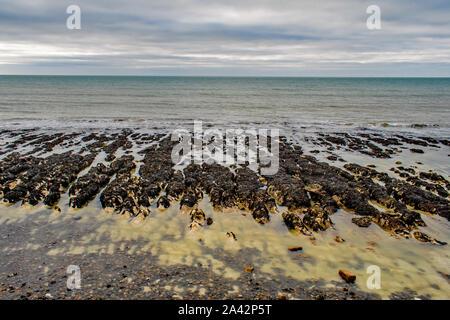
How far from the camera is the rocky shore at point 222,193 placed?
6.61m

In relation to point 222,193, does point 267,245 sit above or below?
below

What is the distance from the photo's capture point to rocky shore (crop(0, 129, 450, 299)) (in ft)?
21.7

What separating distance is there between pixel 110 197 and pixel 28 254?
353 centimetres

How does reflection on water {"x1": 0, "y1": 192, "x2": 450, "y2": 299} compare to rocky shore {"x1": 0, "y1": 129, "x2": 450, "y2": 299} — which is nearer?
rocky shore {"x1": 0, "y1": 129, "x2": 450, "y2": 299}

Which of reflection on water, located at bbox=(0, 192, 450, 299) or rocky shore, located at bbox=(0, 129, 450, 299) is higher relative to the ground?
rocky shore, located at bbox=(0, 129, 450, 299)

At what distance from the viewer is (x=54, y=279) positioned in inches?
257

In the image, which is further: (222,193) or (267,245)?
(222,193)

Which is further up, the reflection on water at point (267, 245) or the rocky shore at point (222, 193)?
the rocky shore at point (222, 193)

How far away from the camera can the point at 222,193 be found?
37.1 ft

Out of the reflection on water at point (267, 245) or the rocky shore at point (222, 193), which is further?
the reflection on water at point (267, 245)

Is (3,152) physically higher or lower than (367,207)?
higher
